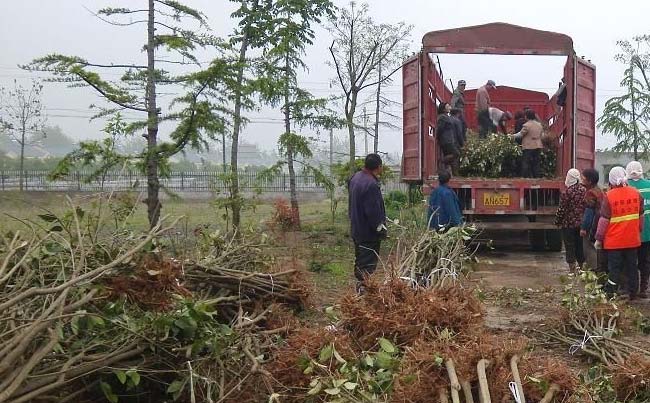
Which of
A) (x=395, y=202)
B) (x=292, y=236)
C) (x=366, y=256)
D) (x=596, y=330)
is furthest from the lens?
(x=395, y=202)

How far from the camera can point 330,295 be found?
23.9 ft

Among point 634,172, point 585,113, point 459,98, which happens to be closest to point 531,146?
point 585,113

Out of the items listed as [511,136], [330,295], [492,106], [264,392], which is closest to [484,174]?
[511,136]

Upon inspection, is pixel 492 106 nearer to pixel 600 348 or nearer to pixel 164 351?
pixel 600 348

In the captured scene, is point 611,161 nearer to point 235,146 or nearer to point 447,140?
point 447,140

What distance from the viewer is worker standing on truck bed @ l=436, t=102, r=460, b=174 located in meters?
10.5

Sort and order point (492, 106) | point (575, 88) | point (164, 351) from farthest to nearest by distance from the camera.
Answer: point (492, 106), point (575, 88), point (164, 351)

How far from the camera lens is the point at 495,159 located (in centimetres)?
1076

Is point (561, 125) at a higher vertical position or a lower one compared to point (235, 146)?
higher

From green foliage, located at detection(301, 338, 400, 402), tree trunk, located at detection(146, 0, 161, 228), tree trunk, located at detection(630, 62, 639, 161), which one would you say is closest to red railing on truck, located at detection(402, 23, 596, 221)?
tree trunk, located at detection(146, 0, 161, 228)

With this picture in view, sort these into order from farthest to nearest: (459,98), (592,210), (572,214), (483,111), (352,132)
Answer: (352,132) → (459,98) → (483,111) → (572,214) → (592,210)

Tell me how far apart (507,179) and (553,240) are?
1.57 m

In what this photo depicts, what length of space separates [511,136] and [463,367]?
332 inches

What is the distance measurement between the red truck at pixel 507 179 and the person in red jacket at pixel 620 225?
125 inches
